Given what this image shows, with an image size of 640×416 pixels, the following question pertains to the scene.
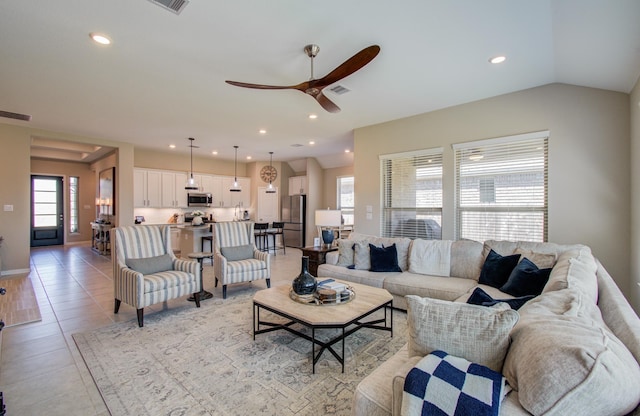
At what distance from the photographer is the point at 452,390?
1.03 m

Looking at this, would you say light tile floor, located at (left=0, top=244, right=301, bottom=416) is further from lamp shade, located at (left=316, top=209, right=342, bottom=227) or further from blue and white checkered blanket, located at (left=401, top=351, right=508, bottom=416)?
blue and white checkered blanket, located at (left=401, top=351, right=508, bottom=416)

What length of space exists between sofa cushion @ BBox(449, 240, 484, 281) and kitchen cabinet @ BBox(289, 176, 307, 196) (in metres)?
6.09

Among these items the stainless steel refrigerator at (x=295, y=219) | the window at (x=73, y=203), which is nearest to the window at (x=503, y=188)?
the stainless steel refrigerator at (x=295, y=219)

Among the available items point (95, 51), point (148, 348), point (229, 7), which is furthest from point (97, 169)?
point (229, 7)

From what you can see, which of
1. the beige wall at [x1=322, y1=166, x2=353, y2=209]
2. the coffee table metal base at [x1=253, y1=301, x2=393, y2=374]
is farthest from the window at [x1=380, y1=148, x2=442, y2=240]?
the beige wall at [x1=322, y1=166, x2=353, y2=209]

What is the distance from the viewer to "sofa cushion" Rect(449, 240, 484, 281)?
3574mm

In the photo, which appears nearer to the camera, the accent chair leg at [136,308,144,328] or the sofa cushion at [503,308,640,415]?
the sofa cushion at [503,308,640,415]

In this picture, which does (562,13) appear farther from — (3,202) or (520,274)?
(3,202)

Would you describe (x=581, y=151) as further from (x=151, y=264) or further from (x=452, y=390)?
(x=151, y=264)

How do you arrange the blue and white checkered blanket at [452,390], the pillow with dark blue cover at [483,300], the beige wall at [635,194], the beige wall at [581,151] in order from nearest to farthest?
the blue and white checkered blanket at [452,390]
the pillow with dark blue cover at [483,300]
the beige wall at [635,194]
the beige wall at [581,151]

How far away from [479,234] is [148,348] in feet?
14.1

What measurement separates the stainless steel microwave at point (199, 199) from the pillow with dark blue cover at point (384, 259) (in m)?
6.46

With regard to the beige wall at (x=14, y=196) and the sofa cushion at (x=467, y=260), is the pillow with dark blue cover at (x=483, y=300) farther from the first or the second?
the beige wall at (x=14, y=196)

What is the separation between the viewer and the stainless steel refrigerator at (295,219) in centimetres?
929
